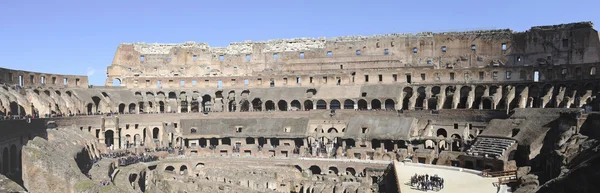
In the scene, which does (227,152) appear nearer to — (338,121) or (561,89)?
(338,121)

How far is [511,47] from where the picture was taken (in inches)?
1869

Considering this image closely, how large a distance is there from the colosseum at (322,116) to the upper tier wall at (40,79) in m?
0.17

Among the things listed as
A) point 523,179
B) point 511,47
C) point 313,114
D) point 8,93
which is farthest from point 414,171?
point 8,93

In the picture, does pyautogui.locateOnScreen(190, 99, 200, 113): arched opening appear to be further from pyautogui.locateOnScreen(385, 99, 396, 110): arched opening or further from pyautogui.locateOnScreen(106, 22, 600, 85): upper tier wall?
pyautogui.locateOnScreen(385, 99, 396, 110): arched opening

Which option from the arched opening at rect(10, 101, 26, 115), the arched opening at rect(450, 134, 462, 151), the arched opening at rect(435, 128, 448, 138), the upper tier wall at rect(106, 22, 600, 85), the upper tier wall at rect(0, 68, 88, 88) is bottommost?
the arched opening at rect(450, 134, 462, 151)

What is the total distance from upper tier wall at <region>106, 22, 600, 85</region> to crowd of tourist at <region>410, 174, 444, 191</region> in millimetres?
26608

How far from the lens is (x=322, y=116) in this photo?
44.8m

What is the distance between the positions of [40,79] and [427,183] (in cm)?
3717

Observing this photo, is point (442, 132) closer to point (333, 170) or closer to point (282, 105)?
point (333, 170)

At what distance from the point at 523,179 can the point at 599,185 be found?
8.99 metres

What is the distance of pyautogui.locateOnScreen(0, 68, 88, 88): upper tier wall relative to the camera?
37406mm

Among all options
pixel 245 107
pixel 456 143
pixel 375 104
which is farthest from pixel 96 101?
pixel 456 143

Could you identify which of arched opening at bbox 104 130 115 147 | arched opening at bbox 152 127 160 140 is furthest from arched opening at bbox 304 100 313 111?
arched opening at bbox 104 130 115 147

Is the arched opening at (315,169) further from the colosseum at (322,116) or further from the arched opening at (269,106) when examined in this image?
the arched opening at (269,106)
